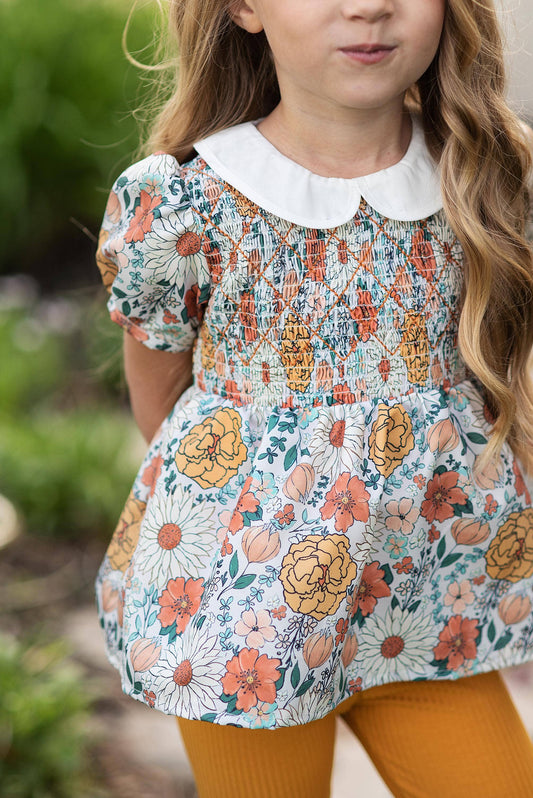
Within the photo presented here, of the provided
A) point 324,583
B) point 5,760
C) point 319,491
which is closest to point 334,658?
point 324,583

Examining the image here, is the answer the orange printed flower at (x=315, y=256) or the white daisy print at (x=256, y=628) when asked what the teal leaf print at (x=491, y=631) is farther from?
the orange printed flower at (x=315, y=256)

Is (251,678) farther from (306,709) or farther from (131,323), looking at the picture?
(131,323)

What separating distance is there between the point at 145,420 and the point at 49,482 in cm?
133

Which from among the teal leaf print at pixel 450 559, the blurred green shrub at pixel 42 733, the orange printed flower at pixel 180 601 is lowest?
the blurred green shrub at pixel 42 733

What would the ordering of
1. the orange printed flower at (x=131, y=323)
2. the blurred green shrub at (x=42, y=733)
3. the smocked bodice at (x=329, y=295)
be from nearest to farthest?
the smocked bodice at (x=329, y=295) → the orange printed flower at (x=131, y=323) → the blurred green shrub at (x=42, y=733)

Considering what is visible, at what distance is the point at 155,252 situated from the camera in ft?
4.00

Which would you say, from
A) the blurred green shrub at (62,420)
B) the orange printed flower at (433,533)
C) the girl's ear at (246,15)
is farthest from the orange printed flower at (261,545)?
the blurred green shrub at (62,420)

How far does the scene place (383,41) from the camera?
1.10m

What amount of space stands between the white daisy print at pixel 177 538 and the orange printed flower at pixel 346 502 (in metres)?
0.16

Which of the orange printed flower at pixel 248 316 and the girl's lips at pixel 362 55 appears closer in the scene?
the girl's lips at pixel 362 55

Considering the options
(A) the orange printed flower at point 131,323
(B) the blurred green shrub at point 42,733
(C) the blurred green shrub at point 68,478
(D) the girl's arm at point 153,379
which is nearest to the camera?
(A) the orange printed flower at point 131,323

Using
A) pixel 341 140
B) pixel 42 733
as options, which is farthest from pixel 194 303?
pixel 42 733

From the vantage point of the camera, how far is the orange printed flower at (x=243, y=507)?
1.18 meters

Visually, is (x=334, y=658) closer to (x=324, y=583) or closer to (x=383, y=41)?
(x=324, y=583)
